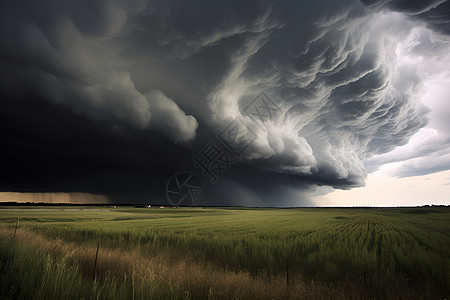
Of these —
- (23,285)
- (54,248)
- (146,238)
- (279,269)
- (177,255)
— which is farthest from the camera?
(146,238)

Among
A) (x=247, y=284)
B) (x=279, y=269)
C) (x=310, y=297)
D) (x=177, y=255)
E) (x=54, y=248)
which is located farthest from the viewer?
(x=177, y=255)

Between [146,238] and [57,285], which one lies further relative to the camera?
[146,238]

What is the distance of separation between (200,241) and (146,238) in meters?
4.28

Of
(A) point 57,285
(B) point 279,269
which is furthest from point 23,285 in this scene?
(B) point 279,269

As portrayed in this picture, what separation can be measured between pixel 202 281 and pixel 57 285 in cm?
313

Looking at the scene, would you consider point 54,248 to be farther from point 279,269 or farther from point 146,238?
point 279,269

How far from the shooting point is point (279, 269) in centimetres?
889

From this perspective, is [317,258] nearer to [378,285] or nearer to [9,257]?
[378,285]

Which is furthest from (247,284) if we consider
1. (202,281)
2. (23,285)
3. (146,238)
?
(146,238)

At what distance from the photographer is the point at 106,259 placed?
805 centimetres

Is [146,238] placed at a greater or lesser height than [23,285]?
lesser

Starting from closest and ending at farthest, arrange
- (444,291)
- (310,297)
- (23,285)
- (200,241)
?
(23,285) → (310,297) → (444,291) → (200,241)

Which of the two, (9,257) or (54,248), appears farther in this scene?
(54,248)

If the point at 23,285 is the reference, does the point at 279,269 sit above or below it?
below
